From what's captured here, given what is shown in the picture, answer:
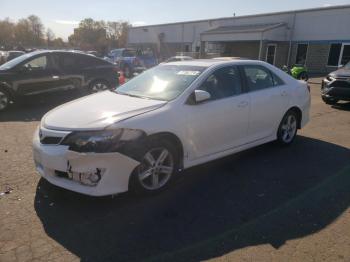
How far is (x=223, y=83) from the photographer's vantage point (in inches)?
186

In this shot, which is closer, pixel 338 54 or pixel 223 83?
pixel 223 83

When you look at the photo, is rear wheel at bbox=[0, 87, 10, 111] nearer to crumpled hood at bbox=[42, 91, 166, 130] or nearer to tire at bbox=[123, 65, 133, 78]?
crumpled hood at bbox=[42, 91, 166, 130]

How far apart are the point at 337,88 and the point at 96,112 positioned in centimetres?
867

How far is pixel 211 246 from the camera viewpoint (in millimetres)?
2988

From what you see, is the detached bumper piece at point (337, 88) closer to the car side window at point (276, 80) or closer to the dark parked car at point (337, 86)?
the dark parked car at point (337, 86)

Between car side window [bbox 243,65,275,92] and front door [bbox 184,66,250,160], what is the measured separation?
0.24 meters

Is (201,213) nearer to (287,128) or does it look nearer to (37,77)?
(287,128)

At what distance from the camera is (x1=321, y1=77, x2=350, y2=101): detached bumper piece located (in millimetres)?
9898

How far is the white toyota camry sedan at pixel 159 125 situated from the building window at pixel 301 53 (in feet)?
84.3

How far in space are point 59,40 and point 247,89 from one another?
110757 millimetres

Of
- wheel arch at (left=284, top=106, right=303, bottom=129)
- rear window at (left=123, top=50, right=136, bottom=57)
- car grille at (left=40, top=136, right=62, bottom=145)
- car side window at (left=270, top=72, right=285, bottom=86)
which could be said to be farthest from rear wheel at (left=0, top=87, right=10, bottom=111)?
rear window at (left=123, top=50, right=136, bottom=57)

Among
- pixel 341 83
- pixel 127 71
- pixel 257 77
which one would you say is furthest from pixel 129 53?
pixel 257 77

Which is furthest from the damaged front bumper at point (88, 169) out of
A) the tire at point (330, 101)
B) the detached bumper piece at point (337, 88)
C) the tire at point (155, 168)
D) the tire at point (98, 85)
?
the tire at point (330, 101)

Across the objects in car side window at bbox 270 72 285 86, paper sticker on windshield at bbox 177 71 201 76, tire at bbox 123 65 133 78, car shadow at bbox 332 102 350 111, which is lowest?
tire at bbox 123 65 133 78
